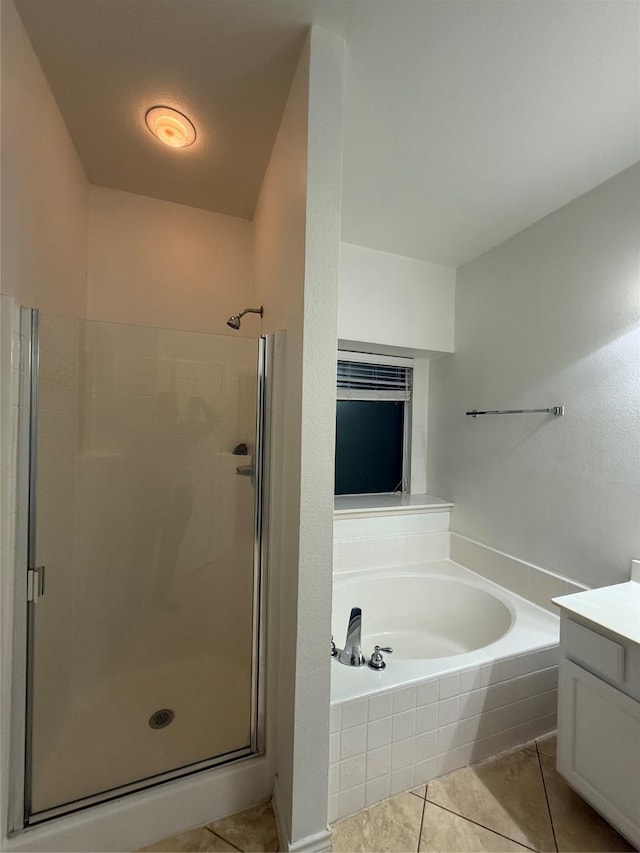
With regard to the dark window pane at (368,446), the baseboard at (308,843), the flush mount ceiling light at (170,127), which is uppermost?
the flush mount ceiling light at (170,127)

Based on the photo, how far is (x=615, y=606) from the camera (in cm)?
125

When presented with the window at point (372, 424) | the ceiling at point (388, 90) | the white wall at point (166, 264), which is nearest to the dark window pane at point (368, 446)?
the window at point (372, 424)

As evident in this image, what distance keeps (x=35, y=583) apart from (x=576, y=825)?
1980 millimetres

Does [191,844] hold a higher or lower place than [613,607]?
lower

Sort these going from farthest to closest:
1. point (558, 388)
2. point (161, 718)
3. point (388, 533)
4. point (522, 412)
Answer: point (388, 533) → point (522, 412) → point (558, 388) → point (161, 718)

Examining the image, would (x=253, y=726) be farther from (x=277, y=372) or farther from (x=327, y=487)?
(x=277, y=372)

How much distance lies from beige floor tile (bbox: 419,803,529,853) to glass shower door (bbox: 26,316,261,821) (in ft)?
2.08

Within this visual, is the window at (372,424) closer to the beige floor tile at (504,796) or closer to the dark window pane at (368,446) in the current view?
the dark window pane at (368,446)

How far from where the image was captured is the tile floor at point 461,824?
1111 millimetres

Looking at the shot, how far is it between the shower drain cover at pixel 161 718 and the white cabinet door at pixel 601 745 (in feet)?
Result: 4.87

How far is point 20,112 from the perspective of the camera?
1.10 m

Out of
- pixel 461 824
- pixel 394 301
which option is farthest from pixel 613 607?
pixel 394 301

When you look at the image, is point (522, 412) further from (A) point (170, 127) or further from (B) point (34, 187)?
(B) point (34, 187)

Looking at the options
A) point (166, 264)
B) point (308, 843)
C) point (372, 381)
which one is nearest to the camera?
point (308, 843)
